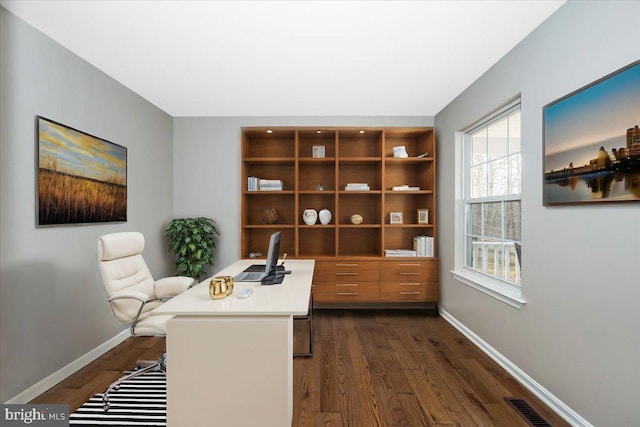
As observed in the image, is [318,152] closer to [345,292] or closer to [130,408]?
[345,292]

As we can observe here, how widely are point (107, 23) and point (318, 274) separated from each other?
3128mm

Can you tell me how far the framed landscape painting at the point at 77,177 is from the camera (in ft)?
7.69

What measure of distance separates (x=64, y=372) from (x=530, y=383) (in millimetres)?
3508

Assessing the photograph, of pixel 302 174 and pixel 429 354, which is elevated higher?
pixel 302 174

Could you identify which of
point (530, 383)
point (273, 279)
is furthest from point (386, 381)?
point (273, 279)

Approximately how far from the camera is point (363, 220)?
4512mm

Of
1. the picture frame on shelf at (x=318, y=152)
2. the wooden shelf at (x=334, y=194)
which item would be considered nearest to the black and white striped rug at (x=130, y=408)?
the wooden shelf at (x=334, y=194)

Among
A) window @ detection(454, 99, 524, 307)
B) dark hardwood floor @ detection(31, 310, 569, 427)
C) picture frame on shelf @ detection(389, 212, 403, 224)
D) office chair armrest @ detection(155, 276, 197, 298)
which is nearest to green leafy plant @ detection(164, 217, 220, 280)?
dark hardwood floor @ detection(31, 310, 569, 427)

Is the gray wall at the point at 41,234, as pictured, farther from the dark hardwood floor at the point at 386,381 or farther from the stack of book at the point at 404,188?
the stack of book at the point at 404,188

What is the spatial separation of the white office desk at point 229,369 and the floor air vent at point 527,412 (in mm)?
1515

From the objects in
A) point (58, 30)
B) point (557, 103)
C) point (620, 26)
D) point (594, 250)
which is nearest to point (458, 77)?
point (557, 103)

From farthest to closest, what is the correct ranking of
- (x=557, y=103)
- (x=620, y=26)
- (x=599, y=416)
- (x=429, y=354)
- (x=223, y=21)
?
1. (x=429, y=354)
2. (x=223, y=21)
3. (x=557, y=103)
4. (x=599, y=416)
5. (x=620, y=26)

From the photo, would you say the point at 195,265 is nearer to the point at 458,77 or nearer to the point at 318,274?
the point at 318,274

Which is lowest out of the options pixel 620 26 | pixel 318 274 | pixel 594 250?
pixel 318 274
